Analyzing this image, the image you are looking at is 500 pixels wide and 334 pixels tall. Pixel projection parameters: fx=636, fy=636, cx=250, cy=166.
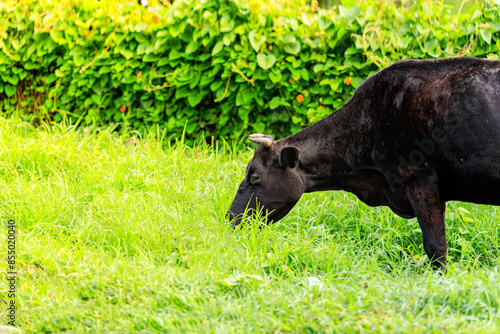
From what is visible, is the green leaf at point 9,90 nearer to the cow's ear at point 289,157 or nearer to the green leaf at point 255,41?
the green leaf at point 255,41

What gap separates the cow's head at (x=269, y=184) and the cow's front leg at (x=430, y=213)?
3.37ft

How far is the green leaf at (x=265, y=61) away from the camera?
7277 millimetres

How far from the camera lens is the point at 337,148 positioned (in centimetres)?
550

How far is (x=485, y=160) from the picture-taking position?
464cm

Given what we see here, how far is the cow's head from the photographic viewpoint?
18.2 feet

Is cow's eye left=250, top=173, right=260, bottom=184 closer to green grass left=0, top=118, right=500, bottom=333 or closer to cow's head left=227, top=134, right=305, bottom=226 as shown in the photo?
cow's head left=227, top=134, right=305, bottom=226

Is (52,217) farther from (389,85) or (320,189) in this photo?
(389,85)

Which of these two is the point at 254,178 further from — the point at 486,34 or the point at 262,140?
the point at 486,34

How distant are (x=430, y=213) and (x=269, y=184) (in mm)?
1388

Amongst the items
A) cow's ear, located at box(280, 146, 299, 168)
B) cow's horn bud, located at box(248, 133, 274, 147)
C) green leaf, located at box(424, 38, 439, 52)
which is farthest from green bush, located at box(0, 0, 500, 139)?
cow's ear, located at box(280, 146, 299, 168)

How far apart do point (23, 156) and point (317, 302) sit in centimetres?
425

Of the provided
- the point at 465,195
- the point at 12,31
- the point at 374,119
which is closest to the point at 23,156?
the point at 12,31

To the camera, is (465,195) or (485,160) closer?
(485,160)

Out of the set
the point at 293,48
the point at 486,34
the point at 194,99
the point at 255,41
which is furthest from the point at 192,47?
the point at 486,34
